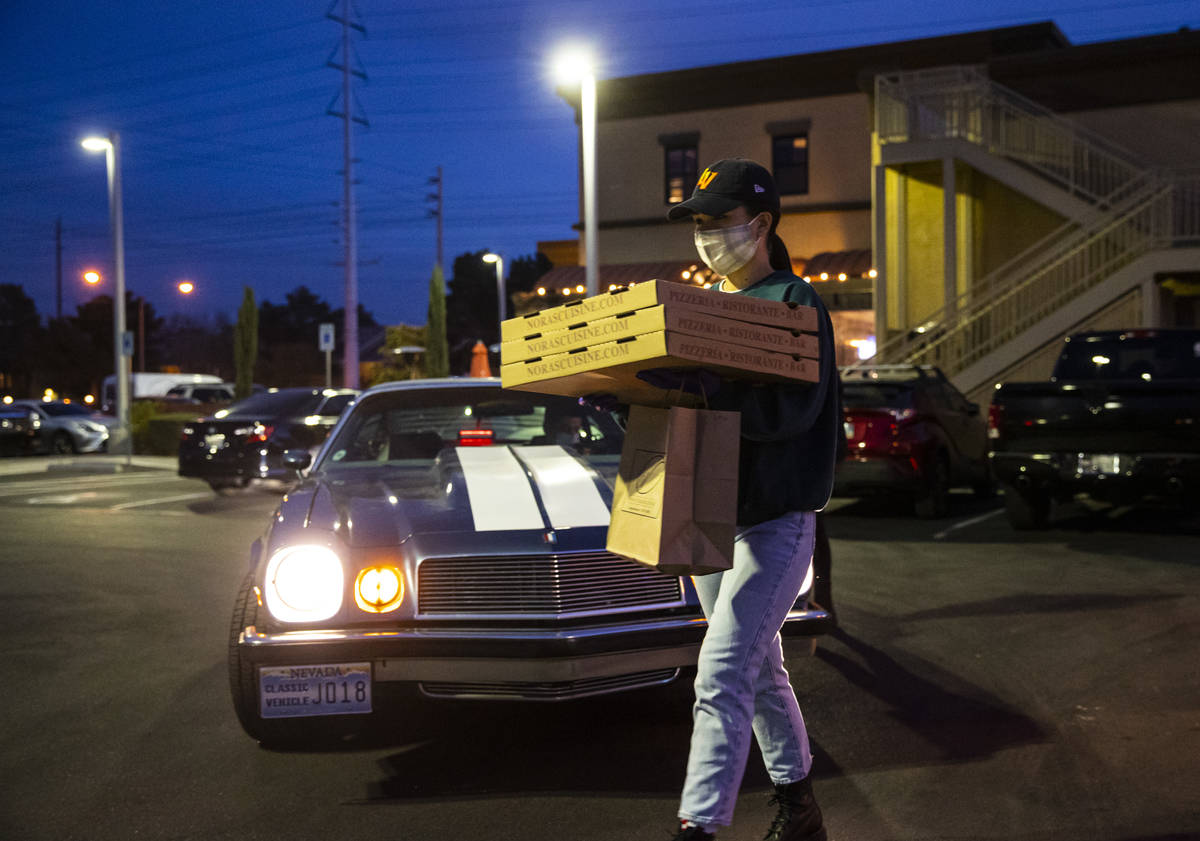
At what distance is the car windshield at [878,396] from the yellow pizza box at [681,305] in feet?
31.7

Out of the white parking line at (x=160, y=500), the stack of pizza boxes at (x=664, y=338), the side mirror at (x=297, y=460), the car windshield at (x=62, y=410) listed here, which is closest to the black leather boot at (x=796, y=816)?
the stack of pizza boxes at (x=664, y=338)

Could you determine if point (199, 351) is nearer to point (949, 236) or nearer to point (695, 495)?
point (949, 236)

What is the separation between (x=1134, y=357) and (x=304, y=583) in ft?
32.7

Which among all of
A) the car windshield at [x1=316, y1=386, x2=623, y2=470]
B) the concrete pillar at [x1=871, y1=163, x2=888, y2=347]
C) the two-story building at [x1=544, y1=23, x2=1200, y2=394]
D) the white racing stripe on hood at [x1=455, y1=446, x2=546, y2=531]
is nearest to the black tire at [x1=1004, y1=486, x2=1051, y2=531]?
the car windshield at [x1=316, y1=386, x2=623, y2=470]

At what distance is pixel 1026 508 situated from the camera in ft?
38.0

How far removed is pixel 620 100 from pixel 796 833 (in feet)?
97.9

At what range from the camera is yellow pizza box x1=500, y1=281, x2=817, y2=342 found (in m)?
3.05

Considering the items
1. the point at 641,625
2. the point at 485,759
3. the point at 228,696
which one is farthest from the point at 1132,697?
the point at 228,696

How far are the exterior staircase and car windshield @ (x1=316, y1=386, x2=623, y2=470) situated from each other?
47.6 ft

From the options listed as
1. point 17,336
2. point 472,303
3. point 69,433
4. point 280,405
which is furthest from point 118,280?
point 17,336

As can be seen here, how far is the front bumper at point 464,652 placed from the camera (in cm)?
442

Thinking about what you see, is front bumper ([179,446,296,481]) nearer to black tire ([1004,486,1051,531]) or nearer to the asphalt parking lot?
the asphalt parking lot

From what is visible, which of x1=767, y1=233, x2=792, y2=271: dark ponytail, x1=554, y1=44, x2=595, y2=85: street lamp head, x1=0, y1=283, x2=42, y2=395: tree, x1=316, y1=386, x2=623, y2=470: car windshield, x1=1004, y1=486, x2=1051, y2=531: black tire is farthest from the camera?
x1=0, y1=283, x2=42, y2=395: tree

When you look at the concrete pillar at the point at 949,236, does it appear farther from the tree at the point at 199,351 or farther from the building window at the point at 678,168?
the tree at the point at 199,351
